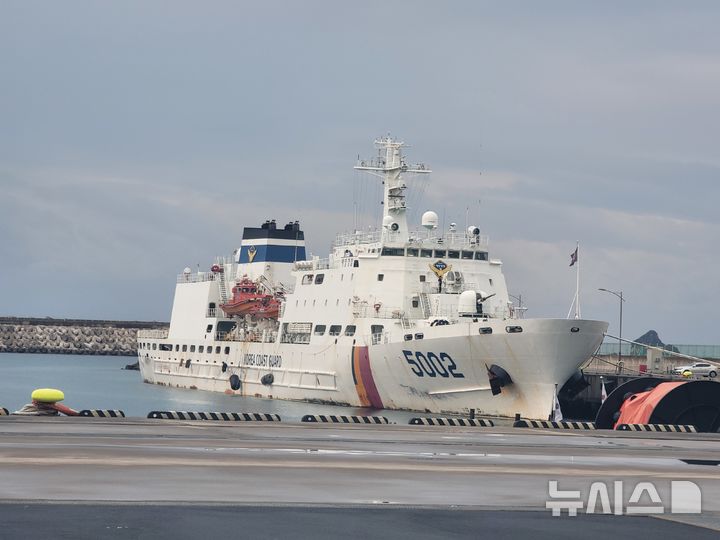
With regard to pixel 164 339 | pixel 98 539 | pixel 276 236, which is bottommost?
pixel 98 539

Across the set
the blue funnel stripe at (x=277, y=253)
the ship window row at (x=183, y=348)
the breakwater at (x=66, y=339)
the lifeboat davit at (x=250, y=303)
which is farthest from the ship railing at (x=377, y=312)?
the breakwater at (x=66, y=339)

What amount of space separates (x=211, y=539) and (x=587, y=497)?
616 cm

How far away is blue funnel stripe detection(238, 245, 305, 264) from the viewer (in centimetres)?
7412

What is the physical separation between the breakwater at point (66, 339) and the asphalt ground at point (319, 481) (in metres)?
150

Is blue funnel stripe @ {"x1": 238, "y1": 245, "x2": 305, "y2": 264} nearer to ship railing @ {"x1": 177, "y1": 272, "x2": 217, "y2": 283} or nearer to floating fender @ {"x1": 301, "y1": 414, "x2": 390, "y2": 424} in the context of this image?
ship railing @ {"x1": 177, "y1": 272, "x2": 217, "y2": 283}

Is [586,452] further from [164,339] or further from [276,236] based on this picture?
[164,339]

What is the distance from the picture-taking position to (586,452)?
24.4 meters

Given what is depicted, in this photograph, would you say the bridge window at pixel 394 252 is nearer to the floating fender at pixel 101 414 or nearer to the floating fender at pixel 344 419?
the floating fender at pixel 344 419

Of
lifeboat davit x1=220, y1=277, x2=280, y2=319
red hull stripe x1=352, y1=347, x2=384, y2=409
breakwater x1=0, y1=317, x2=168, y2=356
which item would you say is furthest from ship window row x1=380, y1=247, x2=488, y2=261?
breakwater x1=0, y1=317, x2=168, y2=356

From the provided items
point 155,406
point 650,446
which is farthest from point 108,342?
point 650,446

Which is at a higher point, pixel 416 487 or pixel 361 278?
pixel 361 278

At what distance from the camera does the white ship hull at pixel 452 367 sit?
4744 cm

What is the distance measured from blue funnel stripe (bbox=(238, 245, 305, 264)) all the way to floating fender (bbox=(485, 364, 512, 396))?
2799 cm

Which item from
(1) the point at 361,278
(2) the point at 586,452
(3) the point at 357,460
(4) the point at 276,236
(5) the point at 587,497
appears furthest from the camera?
(4) the point at 276,236
